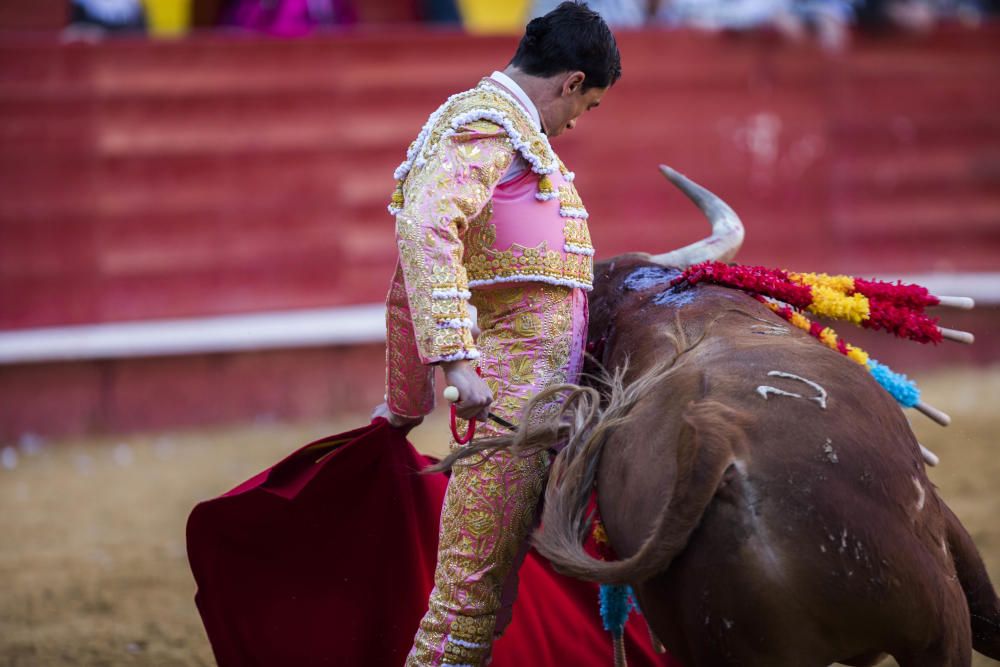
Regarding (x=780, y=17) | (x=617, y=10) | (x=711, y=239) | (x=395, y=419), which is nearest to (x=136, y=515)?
(x=395, y=419)

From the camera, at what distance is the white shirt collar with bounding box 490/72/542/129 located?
2203 mm

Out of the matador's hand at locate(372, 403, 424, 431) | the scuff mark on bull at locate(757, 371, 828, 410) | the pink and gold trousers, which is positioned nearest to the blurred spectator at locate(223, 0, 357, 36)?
the matador's hand at locate(372, 403, 424, 431)

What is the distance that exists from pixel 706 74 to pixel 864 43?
0.91 meters

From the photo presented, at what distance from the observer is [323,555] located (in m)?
2.69

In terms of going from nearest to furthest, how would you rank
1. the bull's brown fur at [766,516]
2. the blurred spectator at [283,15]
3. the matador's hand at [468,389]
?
the bull's brown fur at [766,516], the matador's hand at [468,389], the blurred spectator at [283,15]

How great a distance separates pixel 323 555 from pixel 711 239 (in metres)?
1.07

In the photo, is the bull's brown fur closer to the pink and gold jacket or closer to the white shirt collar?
the pink and gold jacket

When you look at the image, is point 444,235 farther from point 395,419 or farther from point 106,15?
A: point 106,15

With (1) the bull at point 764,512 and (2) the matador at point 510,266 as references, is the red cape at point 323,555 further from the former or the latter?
(1) the bull at point 764,512

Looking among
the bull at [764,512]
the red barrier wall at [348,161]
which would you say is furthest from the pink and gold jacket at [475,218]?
the red barrier wall at [348,161]

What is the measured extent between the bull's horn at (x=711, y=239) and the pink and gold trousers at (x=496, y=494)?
19.7 inches

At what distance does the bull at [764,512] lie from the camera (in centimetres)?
169

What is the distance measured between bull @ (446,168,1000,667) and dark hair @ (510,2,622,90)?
52 cm

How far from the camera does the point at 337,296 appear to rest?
6078 millimetres
